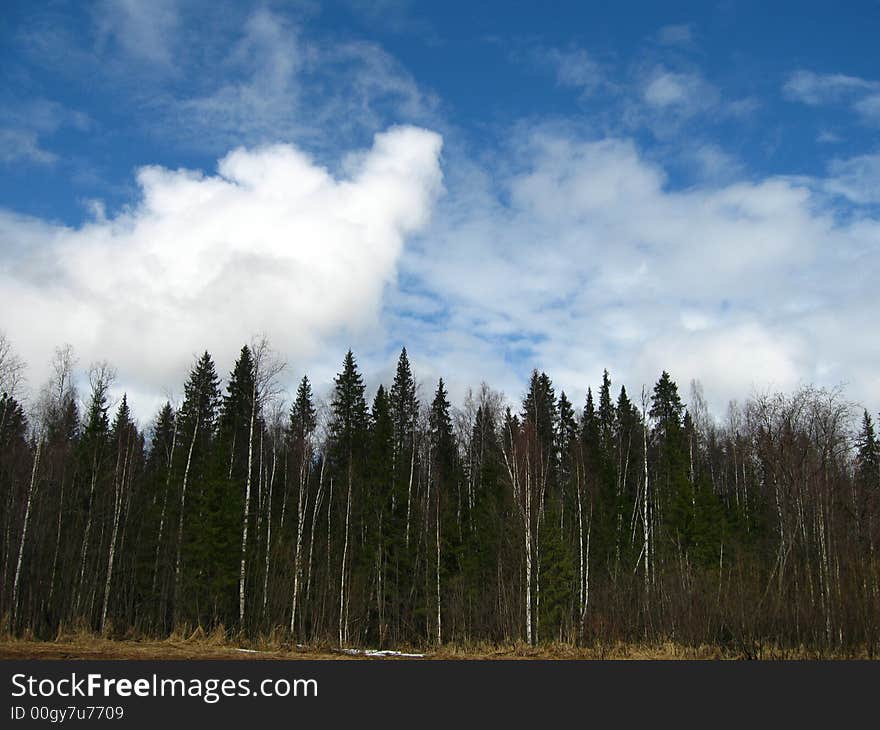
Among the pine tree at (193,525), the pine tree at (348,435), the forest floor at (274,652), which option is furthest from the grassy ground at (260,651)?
the pine tree at (348,435)

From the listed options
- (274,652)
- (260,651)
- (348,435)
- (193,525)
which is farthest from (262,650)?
(348,435)

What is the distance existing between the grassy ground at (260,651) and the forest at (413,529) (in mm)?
1814

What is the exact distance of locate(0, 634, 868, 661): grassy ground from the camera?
12406 mm

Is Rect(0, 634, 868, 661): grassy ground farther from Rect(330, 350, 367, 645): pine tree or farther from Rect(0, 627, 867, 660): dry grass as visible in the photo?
Rect(330, 350, 367, 645): pine tree

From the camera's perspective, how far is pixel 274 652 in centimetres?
1435

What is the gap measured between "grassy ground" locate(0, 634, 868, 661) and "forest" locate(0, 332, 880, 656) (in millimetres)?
1814

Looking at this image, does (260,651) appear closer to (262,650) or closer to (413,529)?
(262,650)

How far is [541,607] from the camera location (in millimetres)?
31188

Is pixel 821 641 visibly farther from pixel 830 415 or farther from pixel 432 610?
pixel 432 610

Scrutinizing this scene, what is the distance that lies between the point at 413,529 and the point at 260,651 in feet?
86.9

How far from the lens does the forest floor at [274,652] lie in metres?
12.4

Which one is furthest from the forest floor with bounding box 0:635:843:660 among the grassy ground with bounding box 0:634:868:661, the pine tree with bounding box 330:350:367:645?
the pine tree with bounding box 330:350:367:645

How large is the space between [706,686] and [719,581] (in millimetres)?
12707

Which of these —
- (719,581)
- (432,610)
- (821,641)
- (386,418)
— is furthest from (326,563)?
(821,641)
